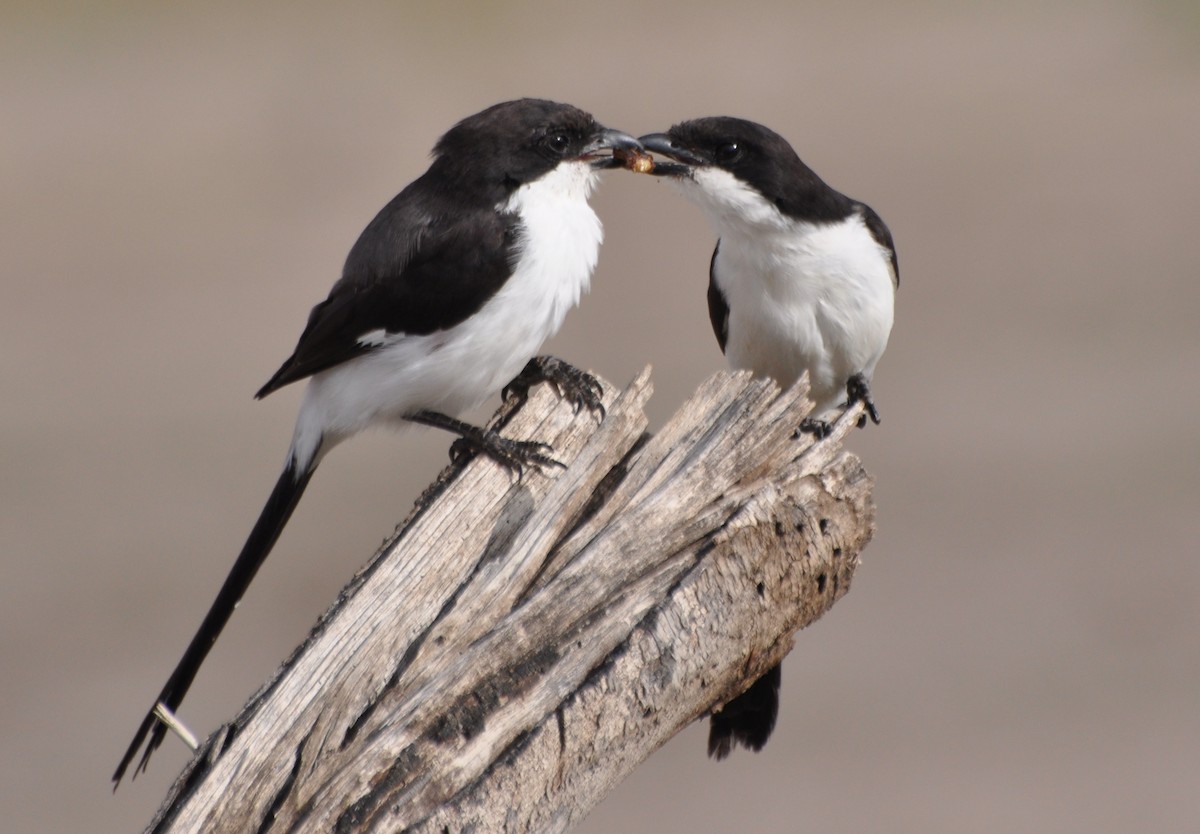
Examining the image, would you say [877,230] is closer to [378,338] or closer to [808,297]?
[808,297]

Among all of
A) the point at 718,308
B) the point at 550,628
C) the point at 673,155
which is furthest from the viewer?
the point at 718,308

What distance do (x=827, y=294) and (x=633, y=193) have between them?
10676 mm

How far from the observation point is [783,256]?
588 centimetres

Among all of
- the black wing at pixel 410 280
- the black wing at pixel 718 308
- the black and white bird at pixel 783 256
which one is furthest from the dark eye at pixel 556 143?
the black wing at pixel 718 308

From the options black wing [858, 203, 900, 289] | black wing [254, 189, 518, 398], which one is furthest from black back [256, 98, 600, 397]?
black wing [858, 203, 900, 289]

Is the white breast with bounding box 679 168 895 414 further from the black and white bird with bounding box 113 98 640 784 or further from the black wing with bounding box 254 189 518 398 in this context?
the black wing with bounding box 254 189 518 398

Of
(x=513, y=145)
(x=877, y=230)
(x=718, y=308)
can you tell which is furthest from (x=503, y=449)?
(x=877, y=230)

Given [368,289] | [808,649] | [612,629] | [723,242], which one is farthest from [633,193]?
[612,629]

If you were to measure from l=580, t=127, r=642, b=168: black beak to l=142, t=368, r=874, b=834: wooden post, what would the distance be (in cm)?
130

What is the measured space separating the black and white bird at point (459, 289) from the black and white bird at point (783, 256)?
1.71 feet

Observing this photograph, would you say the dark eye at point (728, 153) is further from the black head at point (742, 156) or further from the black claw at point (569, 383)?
the black claw at point (569, 383)

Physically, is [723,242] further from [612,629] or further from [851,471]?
[612,629]

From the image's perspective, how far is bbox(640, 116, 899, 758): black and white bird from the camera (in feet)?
19.0

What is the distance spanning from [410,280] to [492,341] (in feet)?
1.22
